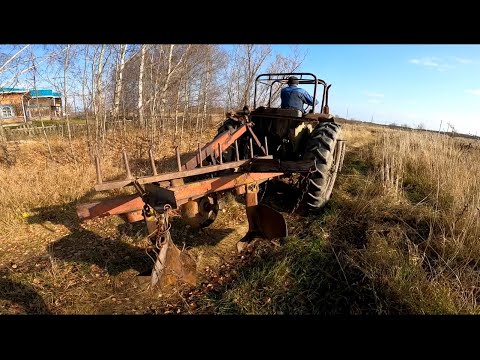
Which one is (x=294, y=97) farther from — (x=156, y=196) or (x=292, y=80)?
(x=156, y=196)

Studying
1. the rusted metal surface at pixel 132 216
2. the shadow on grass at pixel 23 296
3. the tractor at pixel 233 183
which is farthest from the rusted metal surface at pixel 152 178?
the shadow on grass at pixel 23 296

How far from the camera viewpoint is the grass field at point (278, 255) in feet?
9.32

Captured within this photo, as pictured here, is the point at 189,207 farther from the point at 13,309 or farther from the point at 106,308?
the point at 13,309

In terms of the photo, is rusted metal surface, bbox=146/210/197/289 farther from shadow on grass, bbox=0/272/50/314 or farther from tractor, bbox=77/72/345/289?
shadow on grass, bbox=0/272/50/314

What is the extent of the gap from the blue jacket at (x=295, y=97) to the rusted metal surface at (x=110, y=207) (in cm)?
334

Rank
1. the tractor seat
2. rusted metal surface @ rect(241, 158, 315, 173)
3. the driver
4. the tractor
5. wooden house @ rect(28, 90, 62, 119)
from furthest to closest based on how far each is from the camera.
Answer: wooden house @ rect(28, 90, 62, 119), the driver, the tractor seat, rusted metal surface @ rect(241, 158, 315, 173), the tractor

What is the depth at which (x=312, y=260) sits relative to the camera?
135 inches

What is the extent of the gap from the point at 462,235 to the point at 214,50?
17.0 meters

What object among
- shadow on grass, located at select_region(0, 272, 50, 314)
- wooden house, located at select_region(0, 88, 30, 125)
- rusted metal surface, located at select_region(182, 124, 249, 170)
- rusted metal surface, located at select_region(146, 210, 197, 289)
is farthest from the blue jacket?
wooden house, located at select_region(0, 88, 30, 125)

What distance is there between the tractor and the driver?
0.49 ft

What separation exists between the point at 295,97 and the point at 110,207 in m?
3.65

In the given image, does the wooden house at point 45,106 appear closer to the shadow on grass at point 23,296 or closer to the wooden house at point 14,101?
the wooden house at point 14,101

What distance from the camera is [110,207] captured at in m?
2.71

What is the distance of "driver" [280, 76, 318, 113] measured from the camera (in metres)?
5.17
